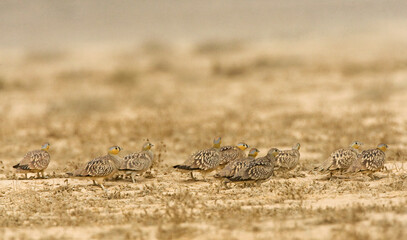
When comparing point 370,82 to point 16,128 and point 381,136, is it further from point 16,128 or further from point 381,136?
point 16,128

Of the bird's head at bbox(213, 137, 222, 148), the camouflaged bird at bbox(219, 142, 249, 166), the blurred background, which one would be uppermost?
the blurred background

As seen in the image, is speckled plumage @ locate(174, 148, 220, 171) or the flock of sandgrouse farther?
speckled plumage @ locate(174, 148, 220, 171)

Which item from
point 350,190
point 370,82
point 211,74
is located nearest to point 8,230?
point 350,190

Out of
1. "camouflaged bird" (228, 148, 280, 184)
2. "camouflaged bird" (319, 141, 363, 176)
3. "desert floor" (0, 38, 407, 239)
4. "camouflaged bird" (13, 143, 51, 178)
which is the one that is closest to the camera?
"desert floor" (0, 38, 407, 239)

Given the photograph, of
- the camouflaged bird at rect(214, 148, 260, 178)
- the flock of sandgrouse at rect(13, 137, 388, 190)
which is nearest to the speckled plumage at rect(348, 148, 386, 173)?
the flock of sandgrouse at rect(13, 137, 388, 190)

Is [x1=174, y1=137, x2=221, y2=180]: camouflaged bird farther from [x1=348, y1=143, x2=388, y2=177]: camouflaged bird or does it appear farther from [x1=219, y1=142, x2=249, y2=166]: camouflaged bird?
[x1=348, y1=143, x2=388, y2=177]: camouflaged bird

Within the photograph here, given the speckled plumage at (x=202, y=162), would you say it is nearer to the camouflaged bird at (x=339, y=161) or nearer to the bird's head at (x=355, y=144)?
the camouflaged bird at (x=339, y=161)
